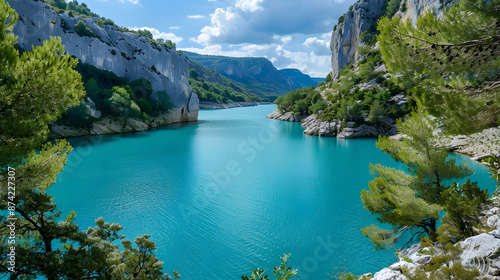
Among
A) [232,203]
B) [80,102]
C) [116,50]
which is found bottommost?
[232,203]

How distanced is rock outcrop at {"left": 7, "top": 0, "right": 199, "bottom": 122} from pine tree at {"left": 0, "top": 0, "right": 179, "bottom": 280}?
4635cm

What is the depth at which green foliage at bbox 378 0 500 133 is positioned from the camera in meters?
5.85

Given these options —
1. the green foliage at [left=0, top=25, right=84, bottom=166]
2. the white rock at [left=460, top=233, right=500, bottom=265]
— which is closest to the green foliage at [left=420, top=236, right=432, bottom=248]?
the white rock at [left=460, top=233, right=500, bottom=265]

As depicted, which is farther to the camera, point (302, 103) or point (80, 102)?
point (302, 103)

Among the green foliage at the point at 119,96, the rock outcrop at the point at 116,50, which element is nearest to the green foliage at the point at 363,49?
the rock outcrop at the point at 116,50

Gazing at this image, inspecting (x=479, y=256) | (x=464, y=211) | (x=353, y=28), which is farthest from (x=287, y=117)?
(x=479, y=256)

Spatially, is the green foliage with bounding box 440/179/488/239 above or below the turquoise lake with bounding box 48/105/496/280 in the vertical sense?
above

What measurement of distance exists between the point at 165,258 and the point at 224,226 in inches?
146

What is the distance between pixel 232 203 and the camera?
1741 cm

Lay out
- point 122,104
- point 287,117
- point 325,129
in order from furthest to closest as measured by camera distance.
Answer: point 287,117
point 325,129
point 122,104

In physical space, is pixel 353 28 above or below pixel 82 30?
above

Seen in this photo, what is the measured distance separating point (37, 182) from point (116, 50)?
200ft

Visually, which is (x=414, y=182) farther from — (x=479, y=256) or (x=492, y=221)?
(x=479, y=256)

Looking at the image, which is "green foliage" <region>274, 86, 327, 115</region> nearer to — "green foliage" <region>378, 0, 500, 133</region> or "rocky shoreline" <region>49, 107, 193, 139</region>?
"rocky shoreline" <region>49, 107, 193, 139</region>
